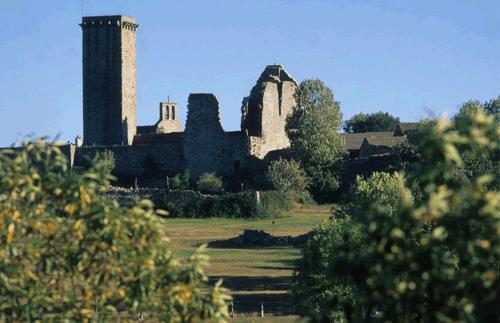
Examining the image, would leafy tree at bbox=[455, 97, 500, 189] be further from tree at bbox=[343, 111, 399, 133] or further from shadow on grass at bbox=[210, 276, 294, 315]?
tree at bbox=[343, 111, 399, 133]

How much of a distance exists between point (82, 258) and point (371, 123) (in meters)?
129

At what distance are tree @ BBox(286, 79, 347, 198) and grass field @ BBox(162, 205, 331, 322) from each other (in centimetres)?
349

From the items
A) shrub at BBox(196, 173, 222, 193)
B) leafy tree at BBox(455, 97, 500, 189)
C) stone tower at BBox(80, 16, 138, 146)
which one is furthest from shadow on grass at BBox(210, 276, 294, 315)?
stone tower at BBox(80, 16, 138, 146)

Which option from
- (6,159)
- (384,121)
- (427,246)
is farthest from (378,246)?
(384,121)

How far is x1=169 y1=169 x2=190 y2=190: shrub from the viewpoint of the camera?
253 feet

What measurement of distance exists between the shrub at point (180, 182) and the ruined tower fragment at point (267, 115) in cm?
438

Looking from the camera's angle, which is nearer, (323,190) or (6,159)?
(6,159)

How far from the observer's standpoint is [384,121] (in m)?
142

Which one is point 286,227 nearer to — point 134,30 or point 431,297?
point 134,30

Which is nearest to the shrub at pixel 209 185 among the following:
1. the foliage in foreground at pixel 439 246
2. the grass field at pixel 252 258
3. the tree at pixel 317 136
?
the tree at pixel 317 136

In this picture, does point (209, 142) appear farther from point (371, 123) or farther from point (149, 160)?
point (371, 123)

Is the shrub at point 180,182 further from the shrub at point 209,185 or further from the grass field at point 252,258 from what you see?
the grass field at point 252,258

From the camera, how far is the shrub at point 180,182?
7719 centimetres

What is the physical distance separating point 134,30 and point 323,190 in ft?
102
